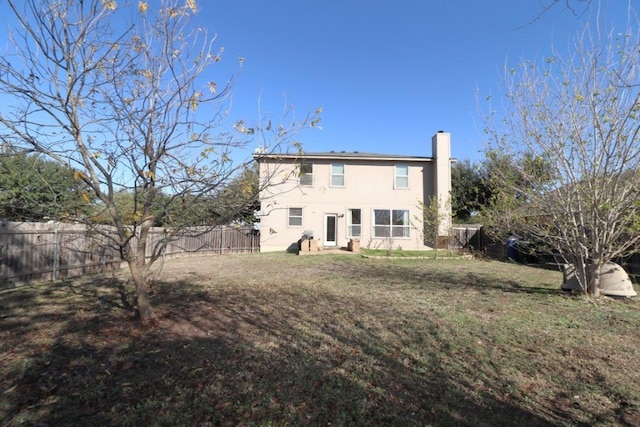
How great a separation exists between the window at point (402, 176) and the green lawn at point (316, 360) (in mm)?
13331

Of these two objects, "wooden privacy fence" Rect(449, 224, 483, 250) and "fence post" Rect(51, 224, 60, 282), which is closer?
"fence post" Rect(51, 224, 60, 282)

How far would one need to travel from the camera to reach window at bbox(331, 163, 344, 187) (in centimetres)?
2024

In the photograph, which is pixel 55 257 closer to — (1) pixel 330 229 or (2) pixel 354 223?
(1) pixel 330 229

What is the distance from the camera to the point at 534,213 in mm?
8492

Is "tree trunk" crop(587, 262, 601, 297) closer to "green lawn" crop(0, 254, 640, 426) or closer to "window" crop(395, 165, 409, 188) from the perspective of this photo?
"green lawn" crop(0, 254, 640, 426)

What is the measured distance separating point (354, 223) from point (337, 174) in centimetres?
281

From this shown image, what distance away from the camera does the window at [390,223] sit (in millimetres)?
20062

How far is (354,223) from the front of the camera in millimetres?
20109

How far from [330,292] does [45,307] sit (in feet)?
16.6

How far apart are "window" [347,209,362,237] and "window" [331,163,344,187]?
1604 mm

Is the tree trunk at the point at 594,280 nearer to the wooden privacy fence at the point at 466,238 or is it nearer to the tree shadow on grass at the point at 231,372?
the tree shadow on grass at the point at 231,372

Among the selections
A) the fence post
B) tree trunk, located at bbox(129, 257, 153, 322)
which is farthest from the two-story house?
tree trunk, located at bbox(129, 257, 153, 322)

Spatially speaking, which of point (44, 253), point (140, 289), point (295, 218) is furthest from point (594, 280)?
point (295, 218)

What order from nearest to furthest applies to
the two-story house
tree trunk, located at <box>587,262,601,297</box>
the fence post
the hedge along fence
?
tree trunk, located at <box>587,262,601,297</box>, the hedge along fence, the fence post, the two-story house
